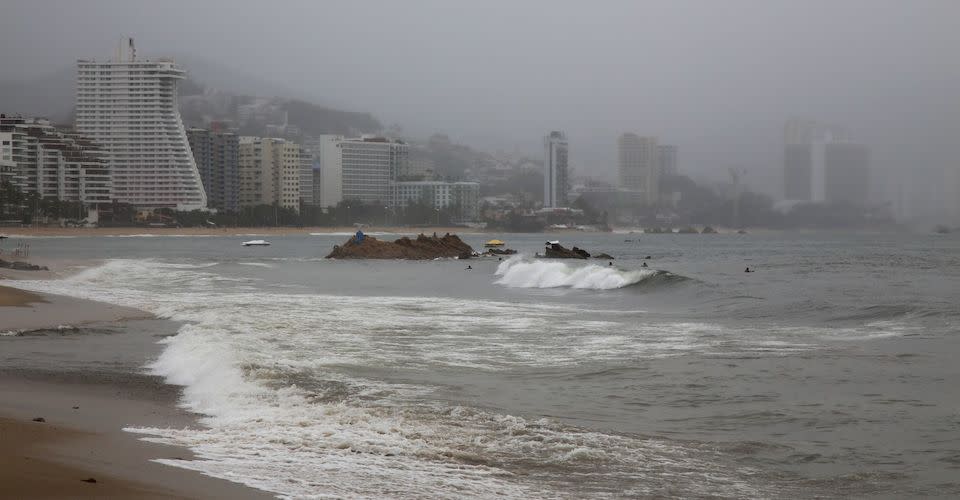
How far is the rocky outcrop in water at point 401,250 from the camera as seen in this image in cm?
7470

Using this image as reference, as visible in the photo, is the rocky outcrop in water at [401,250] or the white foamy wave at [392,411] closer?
the white foamy wave at [392,411]

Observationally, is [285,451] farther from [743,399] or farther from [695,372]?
[695,372]

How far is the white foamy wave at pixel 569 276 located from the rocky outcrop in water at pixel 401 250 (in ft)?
89.3

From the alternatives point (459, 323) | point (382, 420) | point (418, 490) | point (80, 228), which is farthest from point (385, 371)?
point (80, 228)

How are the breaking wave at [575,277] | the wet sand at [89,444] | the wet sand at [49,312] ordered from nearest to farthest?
the wet sand at [89,444] → the wet sand at [49,312] → the breaking wave at [575,277]

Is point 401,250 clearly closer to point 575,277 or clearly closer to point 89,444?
point 575,277

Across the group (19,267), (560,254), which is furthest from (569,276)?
(560,254)

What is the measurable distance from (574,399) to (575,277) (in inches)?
1168

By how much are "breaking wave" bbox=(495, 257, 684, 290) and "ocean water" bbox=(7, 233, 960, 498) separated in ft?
36.8

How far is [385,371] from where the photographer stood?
47.8 feet

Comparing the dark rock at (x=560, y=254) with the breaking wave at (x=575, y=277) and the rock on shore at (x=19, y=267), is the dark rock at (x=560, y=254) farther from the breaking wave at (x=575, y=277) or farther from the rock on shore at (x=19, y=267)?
the rock on shore at (x=19, y=267)

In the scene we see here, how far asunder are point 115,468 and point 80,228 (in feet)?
612

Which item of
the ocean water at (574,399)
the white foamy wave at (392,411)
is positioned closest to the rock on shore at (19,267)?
the ocean water at (574,399)

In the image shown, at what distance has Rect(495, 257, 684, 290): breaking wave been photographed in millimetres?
38406
